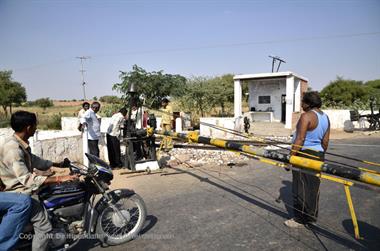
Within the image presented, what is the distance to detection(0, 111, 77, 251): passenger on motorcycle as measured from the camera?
111 inches

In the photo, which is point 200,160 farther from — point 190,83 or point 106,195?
point 190,83

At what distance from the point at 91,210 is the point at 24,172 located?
3.13ft

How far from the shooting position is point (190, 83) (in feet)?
94.6

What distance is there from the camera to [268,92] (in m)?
23.1

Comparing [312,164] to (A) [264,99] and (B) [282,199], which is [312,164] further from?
(A) [264,99]

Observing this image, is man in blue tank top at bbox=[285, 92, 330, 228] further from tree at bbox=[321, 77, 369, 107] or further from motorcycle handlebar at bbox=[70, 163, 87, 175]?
tree at bbox=[321, 77, 369, 107]

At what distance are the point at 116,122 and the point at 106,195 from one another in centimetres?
486

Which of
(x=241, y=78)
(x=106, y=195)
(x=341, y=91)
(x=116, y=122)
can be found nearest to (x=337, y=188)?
(x=106, y=195)

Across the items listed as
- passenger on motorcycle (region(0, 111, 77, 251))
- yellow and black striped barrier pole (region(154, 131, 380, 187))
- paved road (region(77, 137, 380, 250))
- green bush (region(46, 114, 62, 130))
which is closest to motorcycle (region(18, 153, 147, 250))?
passenger on motorcycle (region(0, 111, 77, 251))

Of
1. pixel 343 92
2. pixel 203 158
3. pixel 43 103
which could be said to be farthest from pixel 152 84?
pixel 43 103

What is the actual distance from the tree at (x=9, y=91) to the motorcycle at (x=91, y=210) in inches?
1571

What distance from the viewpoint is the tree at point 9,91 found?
3681cm

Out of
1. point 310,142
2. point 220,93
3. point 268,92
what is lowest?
point 310,142

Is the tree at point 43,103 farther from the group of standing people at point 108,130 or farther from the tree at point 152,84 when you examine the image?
the group of standing people at point 108,130
